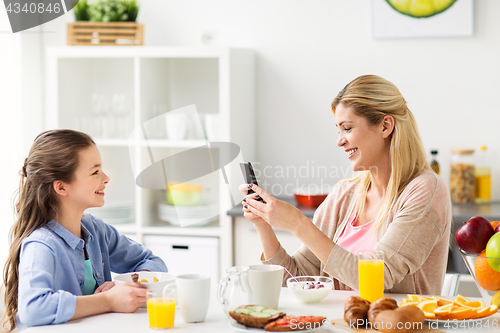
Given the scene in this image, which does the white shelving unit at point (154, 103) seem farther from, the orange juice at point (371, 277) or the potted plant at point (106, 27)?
the orange juice at point (371, 277)

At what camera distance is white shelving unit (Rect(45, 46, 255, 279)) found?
2748 millimetres

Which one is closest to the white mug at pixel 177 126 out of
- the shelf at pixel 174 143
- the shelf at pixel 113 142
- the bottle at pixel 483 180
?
the shelf at pixel 174 143

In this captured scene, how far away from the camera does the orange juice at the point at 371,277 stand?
1.28 meters

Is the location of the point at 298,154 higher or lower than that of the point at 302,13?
lower

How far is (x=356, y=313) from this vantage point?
1127mm

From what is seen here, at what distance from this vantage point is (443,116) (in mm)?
2877

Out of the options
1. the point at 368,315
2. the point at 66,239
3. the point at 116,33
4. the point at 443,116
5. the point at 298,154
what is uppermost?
the point at 116,33

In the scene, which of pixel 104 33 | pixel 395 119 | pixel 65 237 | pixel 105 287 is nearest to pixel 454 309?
pixel 395 119

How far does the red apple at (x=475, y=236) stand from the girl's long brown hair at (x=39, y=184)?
3.42 feet

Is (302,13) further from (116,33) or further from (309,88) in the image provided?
(116,33)

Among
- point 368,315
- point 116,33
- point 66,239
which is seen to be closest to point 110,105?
point 116,33

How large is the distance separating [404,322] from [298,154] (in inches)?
80.1

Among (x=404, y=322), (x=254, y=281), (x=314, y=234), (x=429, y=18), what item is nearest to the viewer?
(x=404, y=322)

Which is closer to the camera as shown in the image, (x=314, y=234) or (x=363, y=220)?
(x=314, y=234)
